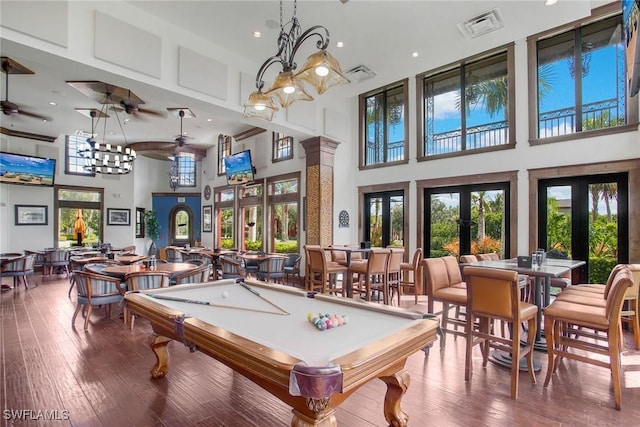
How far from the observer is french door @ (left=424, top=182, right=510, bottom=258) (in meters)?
5.91

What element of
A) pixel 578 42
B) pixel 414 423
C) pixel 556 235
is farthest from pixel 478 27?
pixel 414 423

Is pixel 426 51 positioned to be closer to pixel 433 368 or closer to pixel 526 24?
pixel 526 24

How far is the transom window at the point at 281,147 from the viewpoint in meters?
8.99

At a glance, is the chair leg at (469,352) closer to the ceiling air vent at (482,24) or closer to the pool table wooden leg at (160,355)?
the pool table wooden leg at (160,355)

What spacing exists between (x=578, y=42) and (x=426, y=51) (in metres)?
2.36

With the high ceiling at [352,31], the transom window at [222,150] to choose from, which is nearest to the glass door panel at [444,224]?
the high ceiling at [352,31]

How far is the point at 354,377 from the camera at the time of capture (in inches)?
53.8

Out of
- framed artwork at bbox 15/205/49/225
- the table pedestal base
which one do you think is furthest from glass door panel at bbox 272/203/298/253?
framed artwork at bbox 15/205/49/225

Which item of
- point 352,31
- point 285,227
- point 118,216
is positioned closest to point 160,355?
point 352,31

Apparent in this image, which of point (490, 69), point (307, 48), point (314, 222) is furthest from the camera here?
point (314, 222)

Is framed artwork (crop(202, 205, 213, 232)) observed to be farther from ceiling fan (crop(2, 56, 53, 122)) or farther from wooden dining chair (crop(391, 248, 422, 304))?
wooden dining chair (crop(391, 248, 422, 304))

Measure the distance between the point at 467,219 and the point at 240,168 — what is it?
688 centimetres

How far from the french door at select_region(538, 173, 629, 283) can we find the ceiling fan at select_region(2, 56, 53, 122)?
9635 mm

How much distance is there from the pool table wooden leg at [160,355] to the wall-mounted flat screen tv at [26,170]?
33.4 feet
